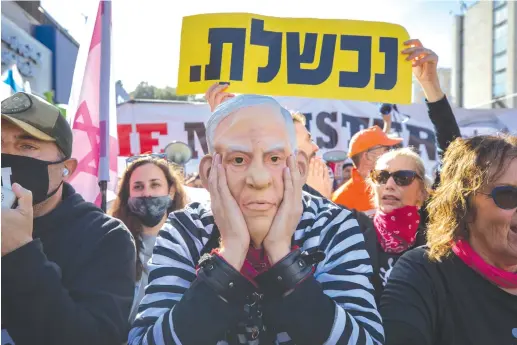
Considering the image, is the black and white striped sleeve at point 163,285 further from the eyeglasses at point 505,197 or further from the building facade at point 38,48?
the building facade at point 38,48

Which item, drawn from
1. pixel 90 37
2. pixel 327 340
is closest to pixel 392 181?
pixel 327 340

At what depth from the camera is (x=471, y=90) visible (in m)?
33.8

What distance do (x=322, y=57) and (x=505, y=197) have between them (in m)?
1.21

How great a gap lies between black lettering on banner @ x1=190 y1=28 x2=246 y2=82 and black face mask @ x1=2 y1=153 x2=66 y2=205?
31.8 inches

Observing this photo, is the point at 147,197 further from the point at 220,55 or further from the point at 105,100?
the point at 220,55

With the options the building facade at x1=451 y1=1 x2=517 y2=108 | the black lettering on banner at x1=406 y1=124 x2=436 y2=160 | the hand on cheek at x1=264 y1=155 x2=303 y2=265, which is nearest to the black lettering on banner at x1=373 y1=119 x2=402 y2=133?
the black lettering on banner at x1=406 y1=124 x2=436 y2=160

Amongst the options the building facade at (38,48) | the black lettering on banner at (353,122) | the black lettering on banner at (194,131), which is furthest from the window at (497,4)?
the black lettering on banner at (194,131)

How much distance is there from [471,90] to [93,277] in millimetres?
35228

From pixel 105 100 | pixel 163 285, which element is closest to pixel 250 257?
pixel 163 285

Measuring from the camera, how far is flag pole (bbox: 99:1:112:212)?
363 cm

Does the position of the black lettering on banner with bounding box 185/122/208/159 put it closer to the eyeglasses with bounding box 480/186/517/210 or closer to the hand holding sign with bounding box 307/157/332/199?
the hand holding sign with bounding box 307/157/332/199

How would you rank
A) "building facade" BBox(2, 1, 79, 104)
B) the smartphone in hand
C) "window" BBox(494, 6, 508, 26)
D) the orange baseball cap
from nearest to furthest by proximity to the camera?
the smartphone in hand → the orange baseball cap → "building facade" BBox(2, 1, 79, 104) → "window" BBox(494, 6, 508, 26)

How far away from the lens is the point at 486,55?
1272 inches

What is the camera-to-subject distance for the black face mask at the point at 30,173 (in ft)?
6.30
